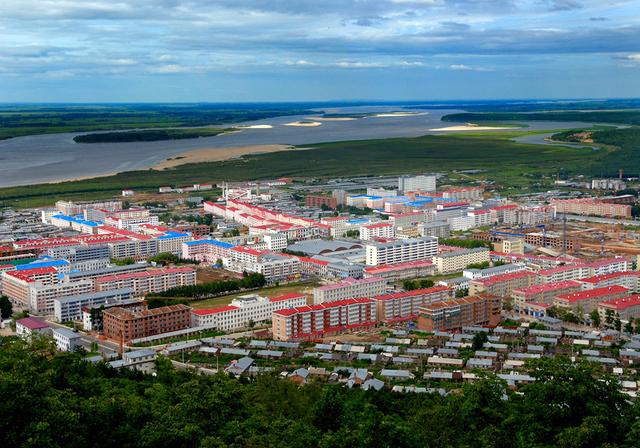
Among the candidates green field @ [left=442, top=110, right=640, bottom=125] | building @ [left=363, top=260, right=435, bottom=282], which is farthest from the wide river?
building @ [left=363, top=260, right=435, bottom=282]

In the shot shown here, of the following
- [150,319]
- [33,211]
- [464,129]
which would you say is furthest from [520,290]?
[464,129]

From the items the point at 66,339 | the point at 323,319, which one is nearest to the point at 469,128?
the point at 323,319

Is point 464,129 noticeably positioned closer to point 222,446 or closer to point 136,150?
point 136,150

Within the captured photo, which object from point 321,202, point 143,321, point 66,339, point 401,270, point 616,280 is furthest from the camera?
point 321,202

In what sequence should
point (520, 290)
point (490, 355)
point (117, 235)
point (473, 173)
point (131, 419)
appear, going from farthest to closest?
point (473, 173) < point (117, 235) < point (520, 290) < point (490, 355) < point (131, 419)

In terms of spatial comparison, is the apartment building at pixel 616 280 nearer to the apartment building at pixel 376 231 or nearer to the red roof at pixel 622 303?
the red roof at pixel 622 303

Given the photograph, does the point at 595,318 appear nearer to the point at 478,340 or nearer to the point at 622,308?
the point at 622,308

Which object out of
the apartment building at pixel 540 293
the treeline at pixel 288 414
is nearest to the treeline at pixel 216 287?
the apartment building at pixel 540 293
